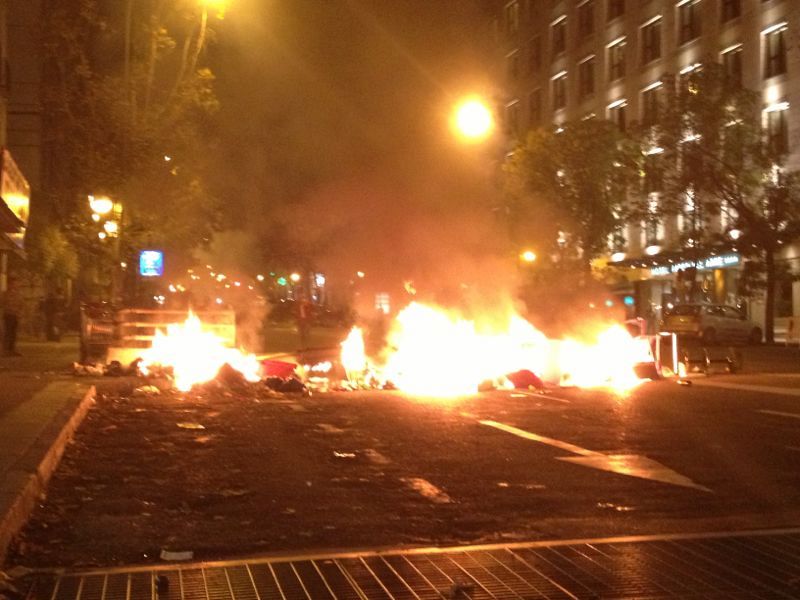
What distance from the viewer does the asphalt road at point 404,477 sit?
248 inches

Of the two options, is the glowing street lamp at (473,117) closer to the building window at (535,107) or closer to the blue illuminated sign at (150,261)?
the blue illuminated sign at (150,261)

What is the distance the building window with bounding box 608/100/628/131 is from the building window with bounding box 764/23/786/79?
1170 cm

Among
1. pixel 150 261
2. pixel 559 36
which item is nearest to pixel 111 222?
pixel 150 261

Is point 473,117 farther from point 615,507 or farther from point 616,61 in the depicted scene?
point 616,61

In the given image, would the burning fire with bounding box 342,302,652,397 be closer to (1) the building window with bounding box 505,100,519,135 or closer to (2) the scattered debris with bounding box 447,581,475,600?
(2) the scattered debris with bounding box 447,581,475,600

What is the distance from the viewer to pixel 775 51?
41719 millimetres

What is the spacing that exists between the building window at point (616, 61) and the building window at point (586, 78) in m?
1.92

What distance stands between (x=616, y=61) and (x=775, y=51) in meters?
13.6

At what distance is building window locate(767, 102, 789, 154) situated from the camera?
3953cm

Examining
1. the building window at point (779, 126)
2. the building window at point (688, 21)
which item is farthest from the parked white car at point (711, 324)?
the building window at point (688, 21)

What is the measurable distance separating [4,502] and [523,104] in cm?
6124

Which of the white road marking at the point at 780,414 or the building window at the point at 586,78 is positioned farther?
the building window at the point at 586,78

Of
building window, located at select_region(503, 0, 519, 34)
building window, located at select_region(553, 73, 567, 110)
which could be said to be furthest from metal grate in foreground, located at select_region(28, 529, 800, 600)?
building window, located at select_region(503, 0, 519, 34)

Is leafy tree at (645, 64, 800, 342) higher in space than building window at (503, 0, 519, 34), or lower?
lower
